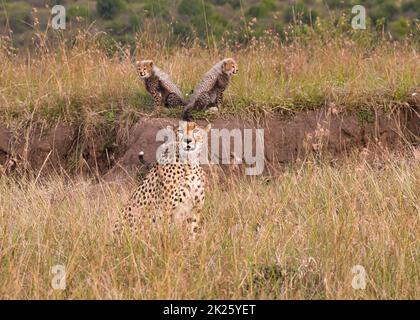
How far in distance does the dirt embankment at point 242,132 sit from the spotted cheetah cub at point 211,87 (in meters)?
0.16

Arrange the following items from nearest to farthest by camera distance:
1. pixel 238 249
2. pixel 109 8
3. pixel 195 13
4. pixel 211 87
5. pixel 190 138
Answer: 1. pixel 238 249
2. pixel 190 138
3. pixel 211 87
4. pixel 195 13
5. pixel 109 8

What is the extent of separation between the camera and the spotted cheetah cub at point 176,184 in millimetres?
5406

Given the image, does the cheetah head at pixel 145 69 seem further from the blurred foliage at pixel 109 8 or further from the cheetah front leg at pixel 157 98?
the blurred foliage at pixel 109 8

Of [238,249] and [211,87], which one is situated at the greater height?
[211,87]

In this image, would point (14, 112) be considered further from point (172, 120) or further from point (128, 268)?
point (128, 268)

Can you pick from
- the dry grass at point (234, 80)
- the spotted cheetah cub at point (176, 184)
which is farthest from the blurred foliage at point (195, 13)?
the spotted cheetah cub at point (176, 184)

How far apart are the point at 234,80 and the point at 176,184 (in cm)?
236

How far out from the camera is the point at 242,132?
7273mm

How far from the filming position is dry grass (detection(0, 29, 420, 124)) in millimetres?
7566

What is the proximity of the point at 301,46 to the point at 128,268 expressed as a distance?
4.87 metres

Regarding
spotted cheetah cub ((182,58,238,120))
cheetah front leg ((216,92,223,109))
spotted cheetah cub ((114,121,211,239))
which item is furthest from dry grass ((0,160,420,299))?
cheetah front leg ((216,92,223,109))

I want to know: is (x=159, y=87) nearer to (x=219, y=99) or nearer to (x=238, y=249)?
(x=219, y=99)

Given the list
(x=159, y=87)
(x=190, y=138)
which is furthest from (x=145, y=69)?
(x=190, y=138)

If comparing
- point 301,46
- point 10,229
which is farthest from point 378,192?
point 301,46
